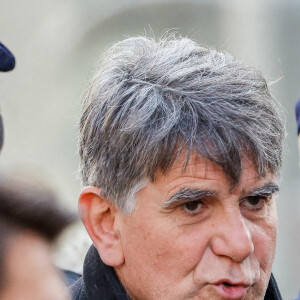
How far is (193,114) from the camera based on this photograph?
10.2 ft

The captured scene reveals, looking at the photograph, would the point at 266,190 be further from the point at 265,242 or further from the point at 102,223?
the point at 102,223

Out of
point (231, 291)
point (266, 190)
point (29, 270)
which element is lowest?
point (29, 270)

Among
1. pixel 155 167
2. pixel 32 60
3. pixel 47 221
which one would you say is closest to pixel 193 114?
pixel 155 167

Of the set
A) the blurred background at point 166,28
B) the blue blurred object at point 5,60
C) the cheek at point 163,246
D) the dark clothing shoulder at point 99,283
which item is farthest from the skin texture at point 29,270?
the blurred background at point 166,28

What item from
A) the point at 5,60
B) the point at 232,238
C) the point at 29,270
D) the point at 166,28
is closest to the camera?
the point at 29,270

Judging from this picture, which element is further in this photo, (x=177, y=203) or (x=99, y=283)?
(x=99, y=283)

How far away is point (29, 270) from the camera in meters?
1.81

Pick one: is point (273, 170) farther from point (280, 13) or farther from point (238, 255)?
point (280, 13)

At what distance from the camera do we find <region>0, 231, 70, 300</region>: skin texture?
178cm

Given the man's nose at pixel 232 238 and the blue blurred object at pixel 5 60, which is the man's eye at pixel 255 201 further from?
the blue blurred object at pixel 5 60

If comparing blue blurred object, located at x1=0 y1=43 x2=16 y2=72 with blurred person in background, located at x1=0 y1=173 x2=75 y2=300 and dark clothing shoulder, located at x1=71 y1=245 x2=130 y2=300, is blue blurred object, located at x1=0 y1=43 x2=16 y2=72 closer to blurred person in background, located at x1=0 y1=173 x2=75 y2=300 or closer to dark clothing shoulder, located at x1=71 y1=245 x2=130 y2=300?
blurred person in background, located at x1=0 y1=173 x2=75 y2=300

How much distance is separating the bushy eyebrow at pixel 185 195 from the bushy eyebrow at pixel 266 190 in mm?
169

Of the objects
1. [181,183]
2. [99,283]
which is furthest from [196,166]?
[99,283]

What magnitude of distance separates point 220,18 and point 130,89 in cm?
495
